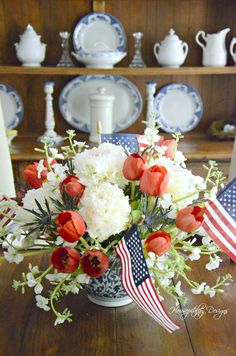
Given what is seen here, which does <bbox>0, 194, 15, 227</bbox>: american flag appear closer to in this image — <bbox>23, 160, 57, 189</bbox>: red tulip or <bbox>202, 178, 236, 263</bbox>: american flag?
<bbox>23, 160, 57, 189</bbox>: red tulip

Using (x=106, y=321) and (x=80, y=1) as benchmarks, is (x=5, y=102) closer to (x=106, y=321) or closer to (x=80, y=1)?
(x=80, y=1)

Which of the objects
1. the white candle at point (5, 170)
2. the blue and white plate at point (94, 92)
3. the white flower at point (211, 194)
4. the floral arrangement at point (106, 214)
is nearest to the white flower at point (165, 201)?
the floral arrangement at point (106, 214)

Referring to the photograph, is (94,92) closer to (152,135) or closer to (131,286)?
(152,135)

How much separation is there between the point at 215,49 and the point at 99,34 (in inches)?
24.7

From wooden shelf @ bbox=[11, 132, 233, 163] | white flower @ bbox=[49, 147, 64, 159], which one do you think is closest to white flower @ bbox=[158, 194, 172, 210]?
white flower @ bbox=[49, 147, 64, 159]

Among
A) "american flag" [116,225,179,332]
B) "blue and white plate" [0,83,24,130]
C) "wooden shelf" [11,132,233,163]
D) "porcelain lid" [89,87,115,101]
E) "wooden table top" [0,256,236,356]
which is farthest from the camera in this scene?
"blue and white plate" [0,83,24,130]

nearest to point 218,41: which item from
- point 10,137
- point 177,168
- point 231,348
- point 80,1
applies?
point 80,1

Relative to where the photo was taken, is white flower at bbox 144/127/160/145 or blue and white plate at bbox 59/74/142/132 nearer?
white flower at bbox 144/127/160/145

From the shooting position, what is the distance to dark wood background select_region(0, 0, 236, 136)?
8.06 feet

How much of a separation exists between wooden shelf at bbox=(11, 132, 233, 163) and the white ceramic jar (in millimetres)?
139

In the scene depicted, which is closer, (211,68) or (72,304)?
(72,304)

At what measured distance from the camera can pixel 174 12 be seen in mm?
2504

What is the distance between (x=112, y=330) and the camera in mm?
933

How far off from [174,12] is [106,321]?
78.0 inches
